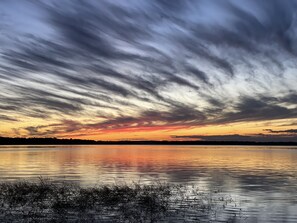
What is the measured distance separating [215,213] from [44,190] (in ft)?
49.2

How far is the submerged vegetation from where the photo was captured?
73.4 feet

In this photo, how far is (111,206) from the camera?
26.0m

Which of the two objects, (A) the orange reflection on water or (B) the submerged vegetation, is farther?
(A) the orange reflection on water

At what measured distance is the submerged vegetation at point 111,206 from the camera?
22375 millimetres

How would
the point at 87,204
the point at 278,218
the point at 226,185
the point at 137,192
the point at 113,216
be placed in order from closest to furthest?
1. the point at 113,216
2. the point at 278,218
3. the point at 87,204
4. the point at 137,192
5. the point at 226,185

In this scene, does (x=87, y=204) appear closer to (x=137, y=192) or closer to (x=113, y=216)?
(x=113, y=216)

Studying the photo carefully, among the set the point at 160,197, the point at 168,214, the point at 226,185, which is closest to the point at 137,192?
the point at 160,197

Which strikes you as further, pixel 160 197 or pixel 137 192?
pixel 137 192

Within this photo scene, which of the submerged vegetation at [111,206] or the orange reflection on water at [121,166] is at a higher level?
the orange reflection on water at [121,166]

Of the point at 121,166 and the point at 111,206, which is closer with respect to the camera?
the point at 111,206

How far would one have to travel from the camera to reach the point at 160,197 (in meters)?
30.8

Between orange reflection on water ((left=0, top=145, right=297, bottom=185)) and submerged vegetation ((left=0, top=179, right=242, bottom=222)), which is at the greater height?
orange reflection on water ((left=0, top=145, right=297, bottom=185))

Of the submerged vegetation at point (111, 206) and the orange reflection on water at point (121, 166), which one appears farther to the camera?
the orange reflection on water at point (121, 166)

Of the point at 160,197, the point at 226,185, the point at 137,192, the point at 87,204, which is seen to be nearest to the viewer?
the point at 87,204
